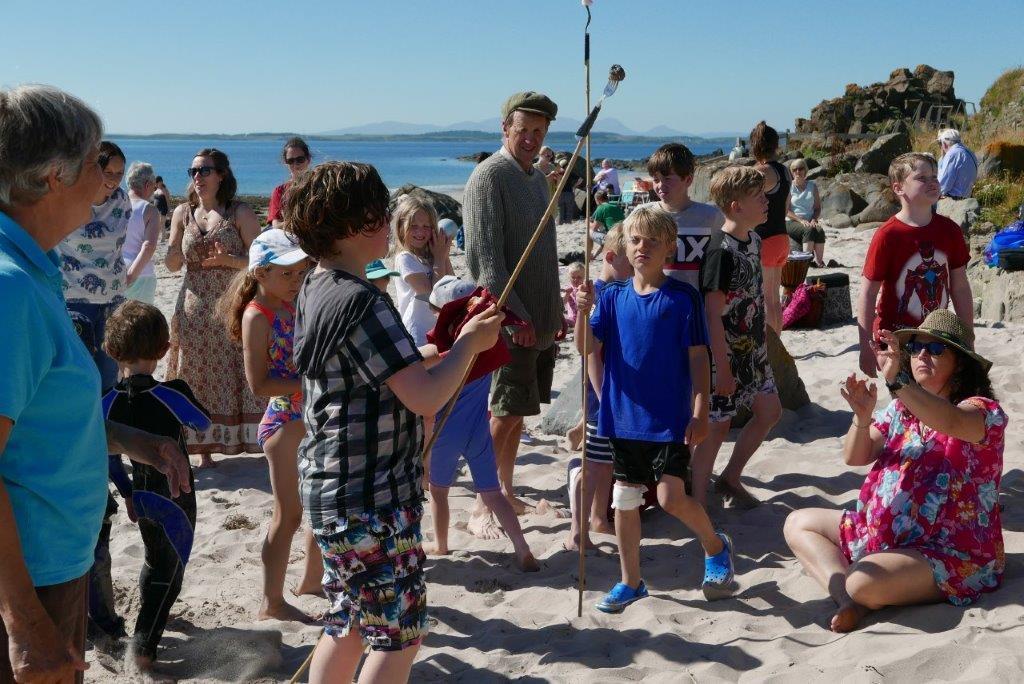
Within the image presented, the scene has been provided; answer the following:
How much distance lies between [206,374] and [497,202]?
245 centimetres

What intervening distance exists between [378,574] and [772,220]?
18.3ft

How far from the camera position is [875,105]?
118 feet

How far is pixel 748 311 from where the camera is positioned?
4.65 meters

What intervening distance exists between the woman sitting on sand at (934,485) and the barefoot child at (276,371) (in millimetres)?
2123

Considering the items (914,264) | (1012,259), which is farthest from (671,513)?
(1012,259)

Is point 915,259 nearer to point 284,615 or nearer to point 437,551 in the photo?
point 437,551

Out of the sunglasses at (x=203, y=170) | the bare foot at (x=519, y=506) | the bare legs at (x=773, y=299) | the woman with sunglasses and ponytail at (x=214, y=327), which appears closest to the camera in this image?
the bare foot at (x=519, y=506)

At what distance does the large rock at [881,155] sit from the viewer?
23462 millimetres

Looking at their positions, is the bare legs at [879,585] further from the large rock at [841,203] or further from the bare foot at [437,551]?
the large rock at [841,203]

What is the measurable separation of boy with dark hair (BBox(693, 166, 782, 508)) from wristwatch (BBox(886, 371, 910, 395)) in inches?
42.9

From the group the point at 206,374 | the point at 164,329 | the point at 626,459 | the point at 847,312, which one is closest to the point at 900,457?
the point at 626,459

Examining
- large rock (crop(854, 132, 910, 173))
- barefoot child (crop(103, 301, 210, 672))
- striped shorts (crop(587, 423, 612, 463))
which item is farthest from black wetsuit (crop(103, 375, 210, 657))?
large rock (crop(854, 132, 910, 173))

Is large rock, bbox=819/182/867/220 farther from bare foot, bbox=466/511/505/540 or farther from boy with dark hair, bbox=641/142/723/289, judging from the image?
bare foot, bbox=466/511/505/540

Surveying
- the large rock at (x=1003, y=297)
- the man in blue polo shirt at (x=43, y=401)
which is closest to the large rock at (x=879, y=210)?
the large rock at (x=1003, y=297)
